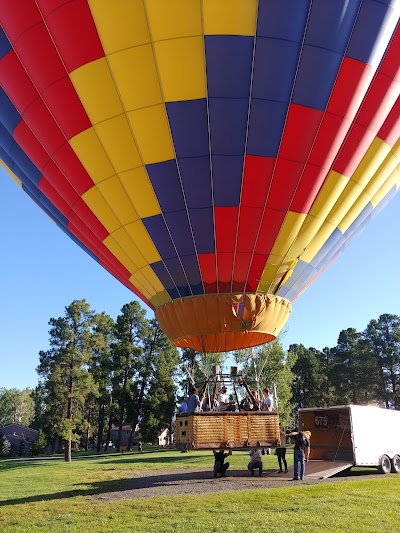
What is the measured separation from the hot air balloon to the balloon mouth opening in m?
0.03

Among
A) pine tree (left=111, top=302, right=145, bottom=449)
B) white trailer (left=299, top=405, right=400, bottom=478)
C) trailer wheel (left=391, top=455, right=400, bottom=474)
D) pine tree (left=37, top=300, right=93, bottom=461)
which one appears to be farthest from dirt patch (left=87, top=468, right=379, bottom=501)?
pine tree (left=111, top=302, right=145, bottom=449)

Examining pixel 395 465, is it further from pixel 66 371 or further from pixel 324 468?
pixel 66 371

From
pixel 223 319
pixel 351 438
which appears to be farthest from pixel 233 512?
pixel 351 438

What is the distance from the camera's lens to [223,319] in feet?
32.4

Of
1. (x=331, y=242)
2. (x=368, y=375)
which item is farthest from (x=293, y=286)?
(x=368, y=375)

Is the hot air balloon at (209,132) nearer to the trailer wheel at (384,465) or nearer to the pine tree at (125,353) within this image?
the trailer wheel at (384,465)

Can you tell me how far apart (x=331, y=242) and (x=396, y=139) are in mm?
2580

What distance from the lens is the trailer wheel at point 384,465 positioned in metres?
11.9

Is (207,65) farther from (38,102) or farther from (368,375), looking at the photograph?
(368,375)

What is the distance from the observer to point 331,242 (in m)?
11.0

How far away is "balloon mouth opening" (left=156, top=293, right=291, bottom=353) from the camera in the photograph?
991 cm

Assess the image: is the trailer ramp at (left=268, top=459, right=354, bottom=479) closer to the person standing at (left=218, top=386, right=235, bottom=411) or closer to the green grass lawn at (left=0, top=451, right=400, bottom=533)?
the green grass lawn at (left=0, top=451, right=400, bottom=533)

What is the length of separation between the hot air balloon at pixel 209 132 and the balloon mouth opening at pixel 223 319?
31mm

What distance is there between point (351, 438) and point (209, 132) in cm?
769
